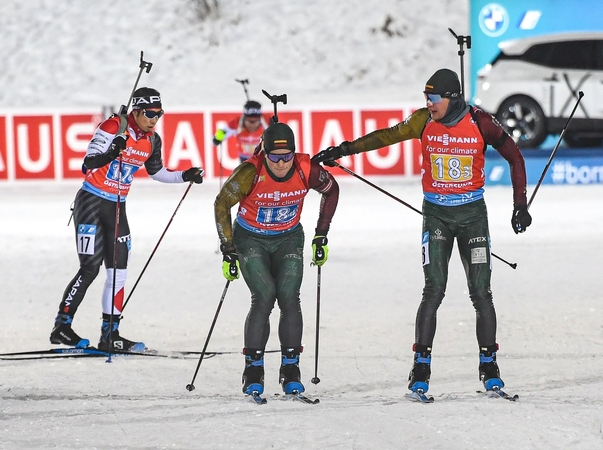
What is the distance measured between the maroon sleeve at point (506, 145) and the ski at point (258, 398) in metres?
1.99

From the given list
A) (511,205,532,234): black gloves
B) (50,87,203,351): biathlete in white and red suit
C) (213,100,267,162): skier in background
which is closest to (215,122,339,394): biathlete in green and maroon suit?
(511,205,532,234): black gloves

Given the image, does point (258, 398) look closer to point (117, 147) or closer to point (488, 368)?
point (488, 368)

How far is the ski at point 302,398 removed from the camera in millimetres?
6004

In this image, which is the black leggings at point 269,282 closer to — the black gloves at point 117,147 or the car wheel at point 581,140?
the black gloves at point 117,147

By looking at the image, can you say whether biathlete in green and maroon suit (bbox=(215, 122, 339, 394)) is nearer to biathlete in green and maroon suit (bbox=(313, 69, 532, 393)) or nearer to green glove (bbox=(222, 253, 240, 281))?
green glove (bbox=(222, 253, 240, 281))

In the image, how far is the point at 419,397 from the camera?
6.03m

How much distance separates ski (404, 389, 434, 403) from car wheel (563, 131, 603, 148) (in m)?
14.1

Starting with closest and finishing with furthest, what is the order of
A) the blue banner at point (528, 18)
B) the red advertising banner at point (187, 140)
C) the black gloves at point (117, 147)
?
the black gloves at point (117, 147) → the blue banner at point (528, 18) → the red advertising banner at point (187, 140)

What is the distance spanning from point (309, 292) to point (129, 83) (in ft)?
78.3

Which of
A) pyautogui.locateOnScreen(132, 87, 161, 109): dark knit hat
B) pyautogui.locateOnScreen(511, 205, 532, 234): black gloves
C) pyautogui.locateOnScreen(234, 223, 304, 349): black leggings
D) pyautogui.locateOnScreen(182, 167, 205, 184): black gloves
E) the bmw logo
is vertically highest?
the bmw logo

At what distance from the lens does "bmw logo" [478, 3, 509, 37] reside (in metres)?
18.8

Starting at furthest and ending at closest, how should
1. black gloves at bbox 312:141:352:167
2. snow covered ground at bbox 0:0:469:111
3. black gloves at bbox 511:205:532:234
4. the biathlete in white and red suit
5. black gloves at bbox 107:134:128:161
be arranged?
snow covered ground at bbox 0:0:469:111 < the biathlete in white and red suit < black gloves at bbox 107:134:128:161 < black gloves at bbox 312:141:352:167 < black gloves at bbox 511:205:532:234

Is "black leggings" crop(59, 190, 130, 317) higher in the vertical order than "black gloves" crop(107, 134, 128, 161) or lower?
lower

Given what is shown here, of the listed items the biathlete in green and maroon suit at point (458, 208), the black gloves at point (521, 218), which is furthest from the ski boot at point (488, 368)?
the black gloves at point (521, 218)
